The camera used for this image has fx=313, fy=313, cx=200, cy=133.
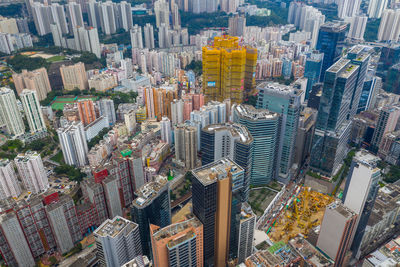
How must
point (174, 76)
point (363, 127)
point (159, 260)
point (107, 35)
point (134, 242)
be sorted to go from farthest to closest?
point (107, 35)
point (174, 76)
point (363, 127)
point (134, 242)
point (159, 260)

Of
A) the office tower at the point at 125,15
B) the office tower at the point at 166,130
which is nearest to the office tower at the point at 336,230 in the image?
the office tower at the point at 166,130

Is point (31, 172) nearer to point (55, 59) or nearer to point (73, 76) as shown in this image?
point (73, 76)

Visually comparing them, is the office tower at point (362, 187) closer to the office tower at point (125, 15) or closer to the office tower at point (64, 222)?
the office tower at point (64, 222)

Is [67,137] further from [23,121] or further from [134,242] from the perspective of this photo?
[134,242]

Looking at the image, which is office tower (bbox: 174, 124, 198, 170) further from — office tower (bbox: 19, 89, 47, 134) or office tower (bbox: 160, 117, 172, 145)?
office tower (bbox: 19, 89, 47, 134)

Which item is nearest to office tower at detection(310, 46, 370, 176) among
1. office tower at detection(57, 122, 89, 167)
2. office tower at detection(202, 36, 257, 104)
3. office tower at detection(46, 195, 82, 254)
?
office tower at detection(202, 36, 257, 104)

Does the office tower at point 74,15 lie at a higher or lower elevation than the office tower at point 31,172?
higher

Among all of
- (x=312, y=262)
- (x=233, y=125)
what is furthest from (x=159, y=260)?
(x=233, y=125)
